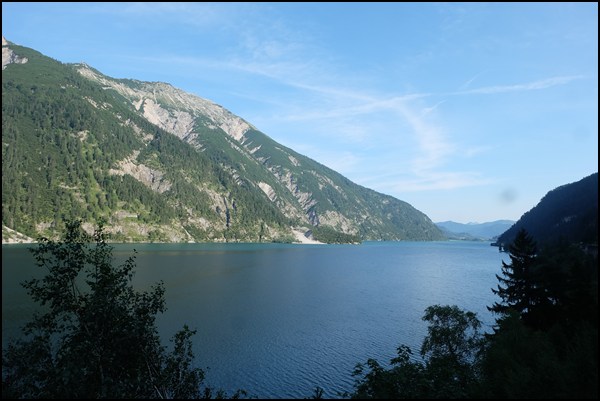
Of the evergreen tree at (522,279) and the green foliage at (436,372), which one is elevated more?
the evergreen tree at (522,279)

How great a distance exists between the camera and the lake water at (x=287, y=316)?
56287 mm

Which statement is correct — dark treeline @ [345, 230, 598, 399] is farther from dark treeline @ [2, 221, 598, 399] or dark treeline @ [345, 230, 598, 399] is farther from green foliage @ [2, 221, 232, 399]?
green foliage @ [2, 221, 232, 399]

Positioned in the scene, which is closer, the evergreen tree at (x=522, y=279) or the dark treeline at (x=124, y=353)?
the dark treeline at (x=124, y=353)

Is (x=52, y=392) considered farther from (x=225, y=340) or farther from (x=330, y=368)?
(x=225, y=340)

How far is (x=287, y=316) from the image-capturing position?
91.8 meters

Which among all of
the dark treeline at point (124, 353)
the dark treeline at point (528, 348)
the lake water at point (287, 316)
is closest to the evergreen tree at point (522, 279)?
the dark treeline at point (528, 348)

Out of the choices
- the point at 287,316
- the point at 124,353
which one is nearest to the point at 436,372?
the point at 124,353

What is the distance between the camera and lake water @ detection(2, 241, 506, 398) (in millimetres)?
56287

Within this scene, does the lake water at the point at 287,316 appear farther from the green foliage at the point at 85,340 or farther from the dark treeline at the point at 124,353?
the green foliage at the point at 85,340

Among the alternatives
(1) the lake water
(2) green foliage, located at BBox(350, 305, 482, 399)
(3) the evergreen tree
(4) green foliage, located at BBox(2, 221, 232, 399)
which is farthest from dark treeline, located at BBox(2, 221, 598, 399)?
(1) the lake water

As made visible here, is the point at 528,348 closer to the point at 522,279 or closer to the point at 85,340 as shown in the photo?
the point at 522,279

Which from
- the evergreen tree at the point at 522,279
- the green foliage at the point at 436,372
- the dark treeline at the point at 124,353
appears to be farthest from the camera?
the evergreen tree at the point at 522,279

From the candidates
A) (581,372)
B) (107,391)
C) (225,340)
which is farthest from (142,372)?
(225,340)

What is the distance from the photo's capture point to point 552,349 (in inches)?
1097
